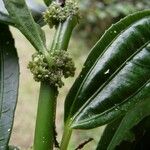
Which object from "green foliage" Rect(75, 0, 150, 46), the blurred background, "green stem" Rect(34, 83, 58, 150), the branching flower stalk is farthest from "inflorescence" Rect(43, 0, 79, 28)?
"green foliage" Rect(75, 0, 150, 46)

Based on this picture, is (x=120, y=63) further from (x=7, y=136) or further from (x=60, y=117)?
(x=60, y=117)

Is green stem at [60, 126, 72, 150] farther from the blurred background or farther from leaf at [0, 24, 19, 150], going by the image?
the blurred background

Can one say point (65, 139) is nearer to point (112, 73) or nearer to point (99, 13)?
point (112, 73)

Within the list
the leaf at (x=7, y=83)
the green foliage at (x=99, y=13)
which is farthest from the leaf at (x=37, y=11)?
the green foliage at (x=99, y=13)

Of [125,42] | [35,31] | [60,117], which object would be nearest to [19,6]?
[35,31]

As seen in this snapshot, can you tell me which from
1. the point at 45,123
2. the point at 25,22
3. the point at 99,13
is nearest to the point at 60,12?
the point at 25,22
